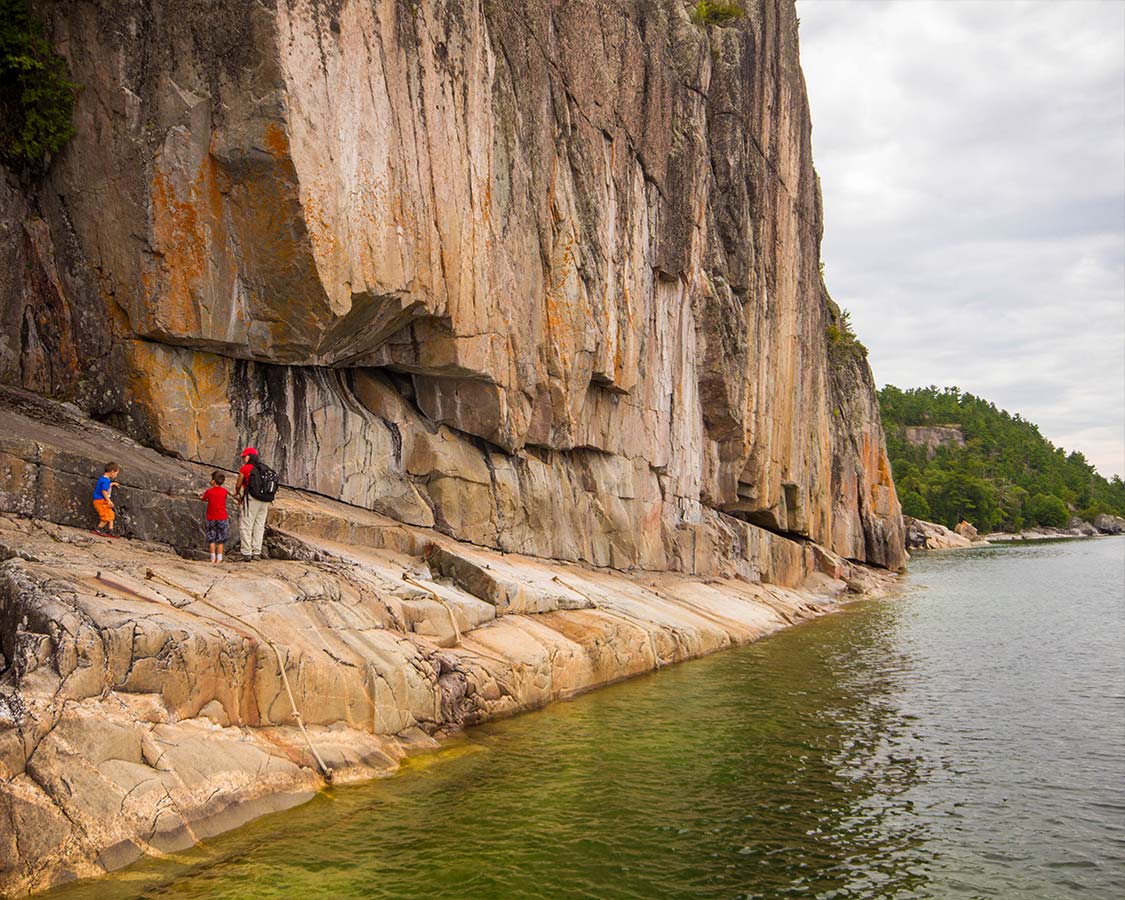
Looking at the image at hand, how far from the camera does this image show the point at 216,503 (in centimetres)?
1459

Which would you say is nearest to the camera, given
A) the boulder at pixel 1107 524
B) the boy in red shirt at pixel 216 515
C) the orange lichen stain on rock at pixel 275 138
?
the boy in red shirt at pixel 216 515

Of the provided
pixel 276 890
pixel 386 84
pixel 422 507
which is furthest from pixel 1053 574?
pixel 276 890

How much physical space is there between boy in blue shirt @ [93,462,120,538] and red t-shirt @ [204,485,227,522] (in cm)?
137

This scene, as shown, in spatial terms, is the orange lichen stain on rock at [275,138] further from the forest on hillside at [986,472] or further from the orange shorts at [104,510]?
the forest on hillside at [986,472]

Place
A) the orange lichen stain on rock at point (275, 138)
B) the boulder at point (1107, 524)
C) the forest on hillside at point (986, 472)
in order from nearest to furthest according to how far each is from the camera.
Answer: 1. the orange lichen stain on rock at point (275, 138)
2. the forest on hillside at point (986, 472)
3. the boulder at point (1107, 524)

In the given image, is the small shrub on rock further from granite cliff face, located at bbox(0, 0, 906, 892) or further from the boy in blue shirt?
the boy in blue shirt

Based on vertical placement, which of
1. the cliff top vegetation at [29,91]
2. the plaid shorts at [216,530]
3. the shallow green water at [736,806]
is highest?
the cliff top vegetation at [29,91]

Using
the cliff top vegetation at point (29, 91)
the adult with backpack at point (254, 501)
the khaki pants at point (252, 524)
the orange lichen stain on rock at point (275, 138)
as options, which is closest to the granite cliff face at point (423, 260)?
the orange lichen stain on rock at point (275, 138)

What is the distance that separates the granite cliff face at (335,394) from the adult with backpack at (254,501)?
619 millimetres

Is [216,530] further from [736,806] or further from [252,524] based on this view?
[736,806]

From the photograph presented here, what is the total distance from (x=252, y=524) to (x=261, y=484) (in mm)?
736

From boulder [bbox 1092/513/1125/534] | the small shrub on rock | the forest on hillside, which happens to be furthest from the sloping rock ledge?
boulder [bbox 1092/513/1125/534]

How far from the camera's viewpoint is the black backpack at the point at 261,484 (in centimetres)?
1498

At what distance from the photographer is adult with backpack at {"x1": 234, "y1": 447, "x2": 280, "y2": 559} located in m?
15.0
